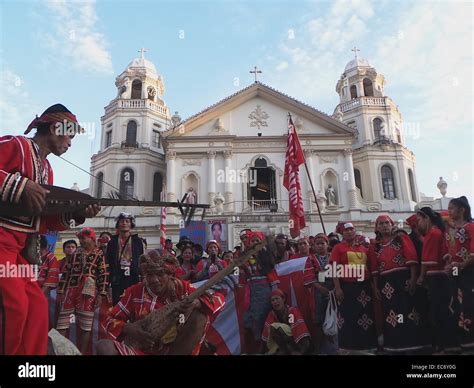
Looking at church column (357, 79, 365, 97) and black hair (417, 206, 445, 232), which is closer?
black hair (417, 206, 445, 232)

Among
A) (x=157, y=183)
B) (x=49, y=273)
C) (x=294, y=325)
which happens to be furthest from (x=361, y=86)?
(x=49, y=273)

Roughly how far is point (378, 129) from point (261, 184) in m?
11.7

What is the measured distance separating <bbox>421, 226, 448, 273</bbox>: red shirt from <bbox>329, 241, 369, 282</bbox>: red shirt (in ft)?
2.94

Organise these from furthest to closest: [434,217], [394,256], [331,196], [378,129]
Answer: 1. [378,129]
2. [331,196]
3. [434,217]
4. [394,256]

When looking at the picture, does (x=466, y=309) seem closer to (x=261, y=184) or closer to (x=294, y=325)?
(x=294, y=325)

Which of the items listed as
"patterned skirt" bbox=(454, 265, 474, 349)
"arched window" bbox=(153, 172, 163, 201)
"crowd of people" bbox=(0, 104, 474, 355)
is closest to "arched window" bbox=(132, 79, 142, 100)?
"arched window" bbox=(153, 172, 163, 201)

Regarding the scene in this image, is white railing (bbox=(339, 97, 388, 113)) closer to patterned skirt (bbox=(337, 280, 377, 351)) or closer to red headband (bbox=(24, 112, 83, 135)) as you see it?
patterned skirt (bbox=(337, 280, 377, 351))

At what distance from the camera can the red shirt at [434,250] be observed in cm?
553

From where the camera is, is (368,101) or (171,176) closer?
(171,176)

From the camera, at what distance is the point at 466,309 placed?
529 centimetres

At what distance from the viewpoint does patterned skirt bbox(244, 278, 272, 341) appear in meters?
6.25

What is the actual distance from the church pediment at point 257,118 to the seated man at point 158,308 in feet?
81.4

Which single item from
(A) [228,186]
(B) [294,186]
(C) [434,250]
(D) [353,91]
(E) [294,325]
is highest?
(D) [353,91]

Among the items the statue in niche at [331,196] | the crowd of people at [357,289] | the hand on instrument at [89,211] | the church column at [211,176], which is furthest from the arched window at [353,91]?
the hand on instrument at [89,211]
